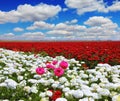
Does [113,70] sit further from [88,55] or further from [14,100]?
[88,55]

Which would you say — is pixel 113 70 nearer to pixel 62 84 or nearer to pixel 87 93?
pixel 62 84

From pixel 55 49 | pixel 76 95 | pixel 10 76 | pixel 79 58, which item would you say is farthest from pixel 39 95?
pixel 55 49

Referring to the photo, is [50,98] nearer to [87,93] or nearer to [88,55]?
[87,93]

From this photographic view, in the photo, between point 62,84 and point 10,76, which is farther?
point 10,76

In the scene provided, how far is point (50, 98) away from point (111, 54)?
9.48m

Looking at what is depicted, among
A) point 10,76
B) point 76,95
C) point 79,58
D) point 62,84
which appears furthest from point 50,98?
point 79,58

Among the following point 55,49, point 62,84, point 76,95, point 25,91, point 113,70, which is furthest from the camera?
point 55,49

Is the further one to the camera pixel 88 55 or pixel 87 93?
pixel 88 55

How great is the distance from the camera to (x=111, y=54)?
13.6 metres

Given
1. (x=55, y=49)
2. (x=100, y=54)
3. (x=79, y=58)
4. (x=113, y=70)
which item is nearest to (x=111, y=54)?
(x=100, y=54)

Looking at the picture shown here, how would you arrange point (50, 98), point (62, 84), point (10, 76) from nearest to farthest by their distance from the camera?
point (50, 98) < point (62, 84) < point (10, 76)

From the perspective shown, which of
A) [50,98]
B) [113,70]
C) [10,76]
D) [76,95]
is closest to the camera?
[76,95]

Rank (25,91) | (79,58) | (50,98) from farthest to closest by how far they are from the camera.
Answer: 1. (79,58)
2. (25,91)
3. (50,98)

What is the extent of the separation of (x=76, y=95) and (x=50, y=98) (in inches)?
21.1
